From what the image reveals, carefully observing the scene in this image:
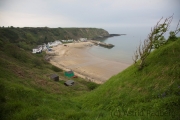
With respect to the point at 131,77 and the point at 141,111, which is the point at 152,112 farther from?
the point at 131,77

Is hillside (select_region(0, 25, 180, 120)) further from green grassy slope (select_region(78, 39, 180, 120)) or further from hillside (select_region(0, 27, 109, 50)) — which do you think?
hillside (select_region(0, 27, 109, 50))

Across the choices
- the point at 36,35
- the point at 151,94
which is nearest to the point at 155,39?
the point at 151,94

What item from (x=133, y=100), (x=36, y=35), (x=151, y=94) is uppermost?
(x=36, y=35)

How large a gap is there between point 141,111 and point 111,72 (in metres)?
34.7

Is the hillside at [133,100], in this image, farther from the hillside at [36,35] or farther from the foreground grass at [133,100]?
the hillside at [36,35]

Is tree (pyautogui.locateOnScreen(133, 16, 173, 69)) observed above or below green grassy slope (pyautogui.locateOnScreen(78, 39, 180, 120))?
above

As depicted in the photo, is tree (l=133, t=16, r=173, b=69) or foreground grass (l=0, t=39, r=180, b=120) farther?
tree (l=133, t=16, r=173, b=69)

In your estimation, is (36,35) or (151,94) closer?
(151,94)

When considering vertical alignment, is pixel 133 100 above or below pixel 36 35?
below

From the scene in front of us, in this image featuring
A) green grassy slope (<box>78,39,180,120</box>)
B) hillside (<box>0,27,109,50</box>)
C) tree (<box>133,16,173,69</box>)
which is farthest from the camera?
hillside (<box>0,27,109,50</box>)

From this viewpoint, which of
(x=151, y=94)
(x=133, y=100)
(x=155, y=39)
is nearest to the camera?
(x=151, y=94)

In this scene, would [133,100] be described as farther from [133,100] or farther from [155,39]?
[155,39]

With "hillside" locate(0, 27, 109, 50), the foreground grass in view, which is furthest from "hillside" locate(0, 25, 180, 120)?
"hillside" locate(0, 27, 109, 50)

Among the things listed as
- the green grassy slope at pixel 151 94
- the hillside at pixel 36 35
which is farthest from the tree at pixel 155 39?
the hillside at pixel 36 35
